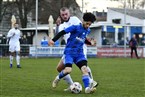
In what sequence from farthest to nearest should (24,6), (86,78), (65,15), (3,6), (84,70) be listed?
Result: 1. (3,6)
2. (24,6)
3. (65,15)
4. (84,70)
5. (86,78)

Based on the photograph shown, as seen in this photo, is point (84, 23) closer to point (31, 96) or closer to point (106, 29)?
point (31, 96)

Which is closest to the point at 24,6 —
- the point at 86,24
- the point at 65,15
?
the point at 65,15

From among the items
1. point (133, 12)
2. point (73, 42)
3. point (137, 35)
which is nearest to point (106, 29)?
point (137, 35)

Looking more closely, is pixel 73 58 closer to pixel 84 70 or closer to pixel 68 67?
pixel 68 67

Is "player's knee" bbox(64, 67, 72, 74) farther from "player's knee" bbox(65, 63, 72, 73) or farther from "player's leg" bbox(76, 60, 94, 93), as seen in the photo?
"player's leg" bbox(76, 60, 94, 93)

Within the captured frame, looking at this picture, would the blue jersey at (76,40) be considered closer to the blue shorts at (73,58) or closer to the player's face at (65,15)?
the blue shorts at (73,58)

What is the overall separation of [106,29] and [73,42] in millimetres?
42152

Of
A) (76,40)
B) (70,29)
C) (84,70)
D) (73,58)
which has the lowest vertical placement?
(84,70)

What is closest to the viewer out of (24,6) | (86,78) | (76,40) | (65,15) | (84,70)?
(86,78)

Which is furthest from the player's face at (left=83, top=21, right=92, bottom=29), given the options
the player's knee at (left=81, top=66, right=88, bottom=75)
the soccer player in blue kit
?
the player's knee at (left=81, top=66, right=88, bottom=75)

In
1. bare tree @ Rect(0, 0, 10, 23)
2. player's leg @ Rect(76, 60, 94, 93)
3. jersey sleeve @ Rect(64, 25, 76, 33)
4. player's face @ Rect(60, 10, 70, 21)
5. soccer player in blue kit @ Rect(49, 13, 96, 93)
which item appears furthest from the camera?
bare tree @ Rect(0, 0, 10, 23)

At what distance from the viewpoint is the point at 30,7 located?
60.9m

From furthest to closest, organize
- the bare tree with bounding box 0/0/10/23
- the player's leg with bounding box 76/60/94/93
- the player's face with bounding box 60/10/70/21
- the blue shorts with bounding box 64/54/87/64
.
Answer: the bare tree with bounding box 0/0/10/23, the player's face with bounding box 60/10/70/21, the blue shorts with bounding box 64/54/87/64, the player's leg with bounding box 76/60/94/93

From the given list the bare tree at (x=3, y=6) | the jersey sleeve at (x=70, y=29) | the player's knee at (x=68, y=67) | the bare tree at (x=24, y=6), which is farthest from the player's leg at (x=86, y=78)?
the bare tree at (x=3, y=6)
